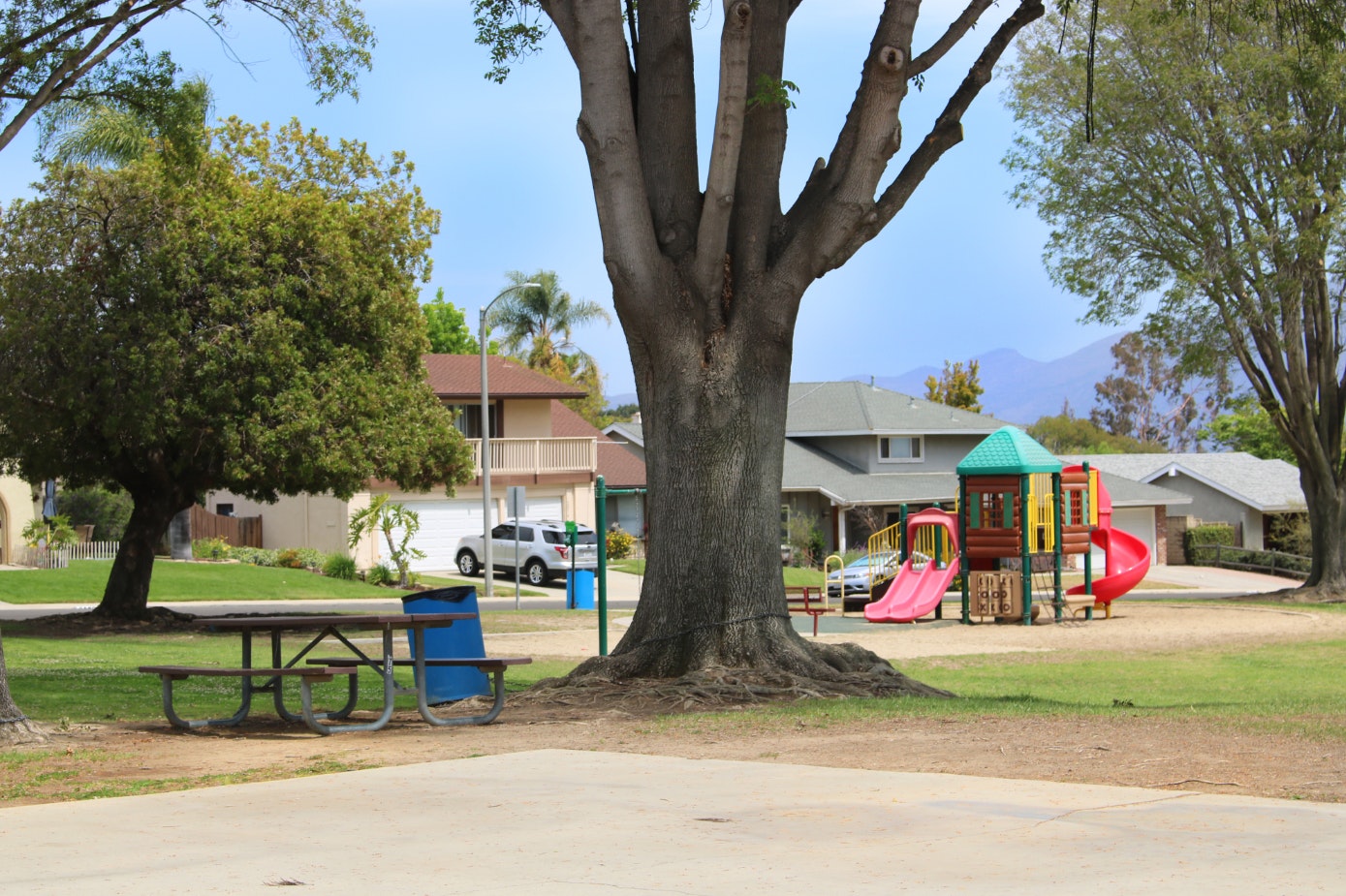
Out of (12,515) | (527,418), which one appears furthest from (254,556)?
(527,418)

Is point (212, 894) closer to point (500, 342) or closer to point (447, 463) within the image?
point (447, 463)

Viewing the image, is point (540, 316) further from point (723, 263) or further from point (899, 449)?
point (723, 263)

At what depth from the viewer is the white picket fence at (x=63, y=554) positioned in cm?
4175

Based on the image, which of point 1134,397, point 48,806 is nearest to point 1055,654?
point 48,806

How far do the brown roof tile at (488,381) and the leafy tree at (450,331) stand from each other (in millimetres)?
15410

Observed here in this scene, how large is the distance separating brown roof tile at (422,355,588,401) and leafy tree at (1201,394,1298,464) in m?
36.7

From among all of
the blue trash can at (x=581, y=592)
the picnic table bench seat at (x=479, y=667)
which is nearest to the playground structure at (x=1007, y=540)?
the blue trash can at (x=581, y=592)

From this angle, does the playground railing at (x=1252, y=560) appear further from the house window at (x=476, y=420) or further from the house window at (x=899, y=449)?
the house window at (x=476, y=420)

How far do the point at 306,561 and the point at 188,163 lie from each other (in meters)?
27.8

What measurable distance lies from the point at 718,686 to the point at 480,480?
3607 centimetres

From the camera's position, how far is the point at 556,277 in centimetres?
6912

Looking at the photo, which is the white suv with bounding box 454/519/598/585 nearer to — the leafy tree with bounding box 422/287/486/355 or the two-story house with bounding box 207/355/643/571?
the two-story house with bounding box 207/355/643/571

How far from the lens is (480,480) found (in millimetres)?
47656

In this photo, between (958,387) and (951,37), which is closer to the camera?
(951,37)
